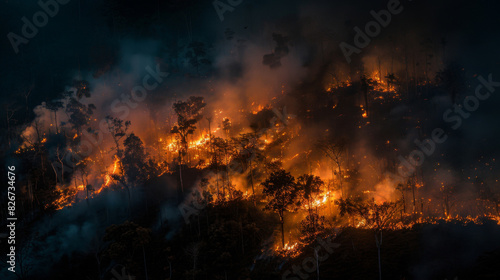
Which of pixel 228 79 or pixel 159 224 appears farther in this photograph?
pixel 228 79

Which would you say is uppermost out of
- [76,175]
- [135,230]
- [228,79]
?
[228,79]

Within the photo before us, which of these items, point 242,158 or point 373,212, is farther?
point 242,158

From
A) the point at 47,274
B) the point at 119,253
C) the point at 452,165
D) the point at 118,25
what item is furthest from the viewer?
the point at 118,25

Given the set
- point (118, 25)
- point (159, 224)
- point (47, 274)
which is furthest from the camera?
point (118, 25)

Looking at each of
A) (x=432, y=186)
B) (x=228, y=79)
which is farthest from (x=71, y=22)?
(x=432, y=186)

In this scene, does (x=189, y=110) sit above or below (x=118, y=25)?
below

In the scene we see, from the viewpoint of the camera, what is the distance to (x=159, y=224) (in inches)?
2559

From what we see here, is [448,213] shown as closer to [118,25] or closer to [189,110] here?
[189,110]

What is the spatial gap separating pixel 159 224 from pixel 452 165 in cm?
6934

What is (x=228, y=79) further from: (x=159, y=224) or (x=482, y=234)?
(x=482, y=234)

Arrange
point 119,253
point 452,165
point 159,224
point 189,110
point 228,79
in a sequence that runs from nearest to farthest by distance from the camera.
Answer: point 119,253, point 159,224, point 452,165, point 189,110, point 228,79

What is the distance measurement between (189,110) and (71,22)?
83180 mm

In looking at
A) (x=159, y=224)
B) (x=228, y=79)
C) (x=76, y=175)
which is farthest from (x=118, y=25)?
(x=159, y=224)

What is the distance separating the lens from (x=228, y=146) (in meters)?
70.7
